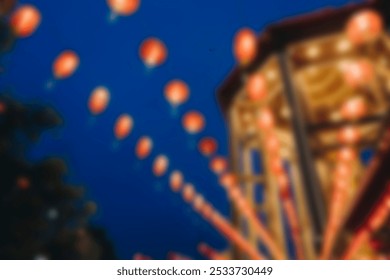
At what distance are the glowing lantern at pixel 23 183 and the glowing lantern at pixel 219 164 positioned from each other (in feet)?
15.1

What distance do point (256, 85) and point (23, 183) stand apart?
17.7 ft

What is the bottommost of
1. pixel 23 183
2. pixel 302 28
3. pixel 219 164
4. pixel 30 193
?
pixel 219 164

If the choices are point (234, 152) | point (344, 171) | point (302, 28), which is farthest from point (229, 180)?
point (302, 28)

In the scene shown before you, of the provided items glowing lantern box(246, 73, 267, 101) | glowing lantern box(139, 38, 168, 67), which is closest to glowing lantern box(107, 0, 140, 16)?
glowing lantern box(139, 38, 168, 67)

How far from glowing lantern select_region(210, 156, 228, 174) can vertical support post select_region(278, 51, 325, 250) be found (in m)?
2.82

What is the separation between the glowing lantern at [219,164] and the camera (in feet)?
36.9

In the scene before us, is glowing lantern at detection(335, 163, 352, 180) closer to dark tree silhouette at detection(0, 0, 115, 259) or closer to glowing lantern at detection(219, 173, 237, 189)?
glowing lantern at detection(219, 173, 237, 189)

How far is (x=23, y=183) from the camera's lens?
8758 millimetres

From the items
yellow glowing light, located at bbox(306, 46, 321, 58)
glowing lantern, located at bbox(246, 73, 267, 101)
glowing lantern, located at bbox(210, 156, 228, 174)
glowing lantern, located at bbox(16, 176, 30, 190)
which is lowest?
glowing lantern, located at bbox(210, 156, 228, 174)

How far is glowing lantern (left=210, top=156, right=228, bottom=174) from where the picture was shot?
11252 millimetres

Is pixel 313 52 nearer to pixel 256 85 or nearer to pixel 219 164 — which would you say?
pixel 256 85

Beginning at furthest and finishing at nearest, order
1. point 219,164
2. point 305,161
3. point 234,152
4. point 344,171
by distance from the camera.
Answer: point 219,164 → point 234,152 → point 344,171 → point 305,161

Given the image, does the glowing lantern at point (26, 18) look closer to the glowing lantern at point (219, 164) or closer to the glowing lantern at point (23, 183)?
the glowing lantern at point (23, 183)
